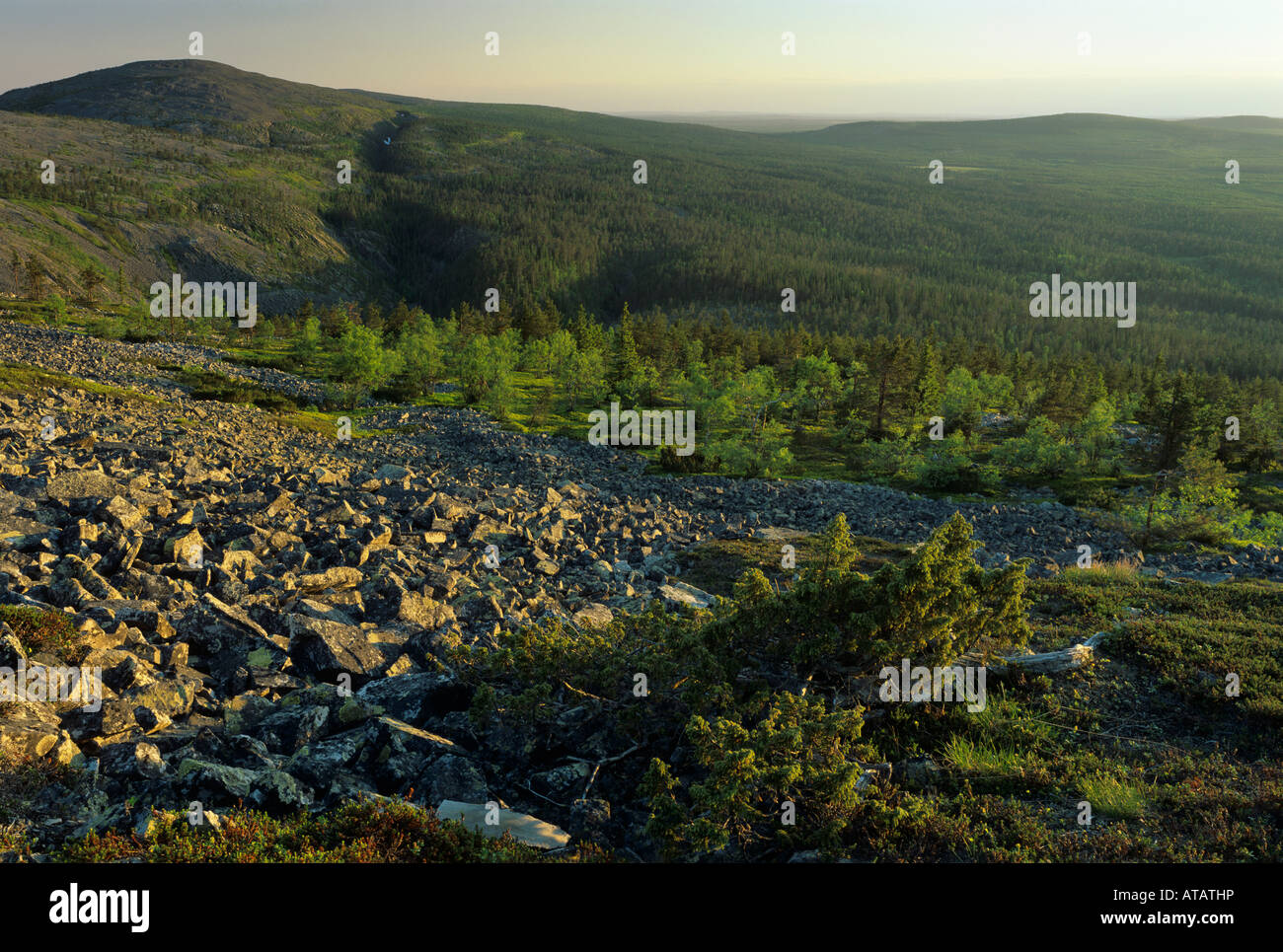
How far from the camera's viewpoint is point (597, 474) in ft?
126

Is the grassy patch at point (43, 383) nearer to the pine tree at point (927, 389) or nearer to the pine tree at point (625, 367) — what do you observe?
the pine tree at point (625, 367)

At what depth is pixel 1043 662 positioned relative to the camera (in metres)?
11.1

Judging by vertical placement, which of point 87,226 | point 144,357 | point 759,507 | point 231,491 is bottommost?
point 759,507

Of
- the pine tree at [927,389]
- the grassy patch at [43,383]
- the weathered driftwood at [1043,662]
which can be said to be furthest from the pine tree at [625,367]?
the weathered driftwood at [1043,662]

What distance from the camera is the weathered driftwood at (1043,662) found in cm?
1092

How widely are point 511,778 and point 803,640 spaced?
4.33 m

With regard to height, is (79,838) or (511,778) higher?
(79,838)

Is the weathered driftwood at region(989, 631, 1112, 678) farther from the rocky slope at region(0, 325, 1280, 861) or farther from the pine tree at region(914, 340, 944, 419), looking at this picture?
the pine tree at region(914, 340, 944, 419)

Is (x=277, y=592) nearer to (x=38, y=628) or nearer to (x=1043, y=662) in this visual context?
(x=38, y=628)

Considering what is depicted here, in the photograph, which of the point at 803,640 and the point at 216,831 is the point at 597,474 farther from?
the point at 216,831

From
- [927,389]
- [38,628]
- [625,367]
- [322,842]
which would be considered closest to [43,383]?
[38,628]

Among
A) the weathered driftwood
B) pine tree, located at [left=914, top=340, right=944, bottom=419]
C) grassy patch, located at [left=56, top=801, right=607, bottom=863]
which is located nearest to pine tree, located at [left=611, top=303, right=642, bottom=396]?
pine tree, located at [left=914, top=340, right=944, bottom=419]

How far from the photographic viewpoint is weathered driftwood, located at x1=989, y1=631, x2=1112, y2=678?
35.8ft
